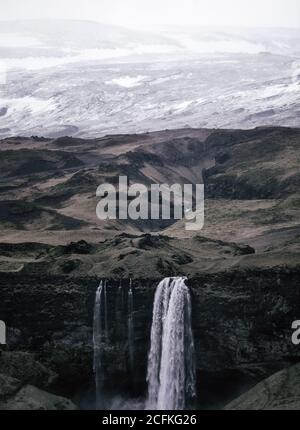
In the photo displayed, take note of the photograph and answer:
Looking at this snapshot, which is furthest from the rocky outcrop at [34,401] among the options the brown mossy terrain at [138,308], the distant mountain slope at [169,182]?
the distant mountain slope at [169,182]

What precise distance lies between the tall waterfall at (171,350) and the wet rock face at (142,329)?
762mm

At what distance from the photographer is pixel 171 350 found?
55.8m

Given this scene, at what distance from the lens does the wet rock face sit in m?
54.0

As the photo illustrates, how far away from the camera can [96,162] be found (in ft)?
492

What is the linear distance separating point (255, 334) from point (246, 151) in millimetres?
82631

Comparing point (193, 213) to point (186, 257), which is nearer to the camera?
point (186, 257)

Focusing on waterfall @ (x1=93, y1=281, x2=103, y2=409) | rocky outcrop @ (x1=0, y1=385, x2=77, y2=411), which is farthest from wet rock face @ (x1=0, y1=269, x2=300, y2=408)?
rocky outcrop @ (x1=0, y1=385, x2=77, y2=411)

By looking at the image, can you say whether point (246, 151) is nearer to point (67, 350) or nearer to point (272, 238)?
point (272, 238)

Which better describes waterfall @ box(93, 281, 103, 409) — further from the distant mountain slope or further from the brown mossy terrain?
the distant mountain slope

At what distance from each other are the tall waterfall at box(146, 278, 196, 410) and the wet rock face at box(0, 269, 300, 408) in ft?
2.50

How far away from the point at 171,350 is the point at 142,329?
3341mm

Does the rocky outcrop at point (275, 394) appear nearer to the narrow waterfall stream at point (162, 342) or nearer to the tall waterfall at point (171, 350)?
the tall waterfall at point (171, 350)
